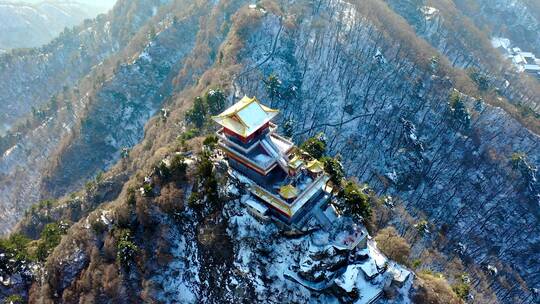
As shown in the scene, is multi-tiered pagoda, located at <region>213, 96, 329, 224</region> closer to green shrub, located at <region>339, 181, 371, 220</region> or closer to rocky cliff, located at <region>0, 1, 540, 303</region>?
green shrub, located at <region>339, 181, 371, 220</region>

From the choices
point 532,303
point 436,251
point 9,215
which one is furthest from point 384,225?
point 9,215

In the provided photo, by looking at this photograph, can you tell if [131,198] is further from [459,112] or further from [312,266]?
[459,112]

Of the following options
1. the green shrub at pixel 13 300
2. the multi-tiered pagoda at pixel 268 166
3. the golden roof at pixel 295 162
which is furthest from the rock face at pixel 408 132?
the green shrub at pixel 13 300

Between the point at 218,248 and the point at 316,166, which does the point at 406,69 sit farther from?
the point at 218,248

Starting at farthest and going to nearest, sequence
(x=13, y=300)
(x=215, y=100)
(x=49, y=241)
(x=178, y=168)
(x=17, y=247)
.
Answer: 1. (x=215, y=100)
2. (x=49, y=241)
3. (x=17, y=247)
4. (x=13, y=300)
5. (x=178, y=168)

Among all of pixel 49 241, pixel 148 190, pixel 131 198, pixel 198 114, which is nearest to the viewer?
pixel 148 190

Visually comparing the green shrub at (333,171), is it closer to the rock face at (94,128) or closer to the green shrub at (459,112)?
the green shrub at (459,112)

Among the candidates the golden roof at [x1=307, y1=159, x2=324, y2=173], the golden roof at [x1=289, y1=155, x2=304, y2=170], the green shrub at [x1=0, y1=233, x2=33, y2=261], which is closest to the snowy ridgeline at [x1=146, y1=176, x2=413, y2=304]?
the golden roof at [x1=307, y1=159, x2=324, y2=173]

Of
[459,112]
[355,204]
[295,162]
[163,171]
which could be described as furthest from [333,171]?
[459,112]
